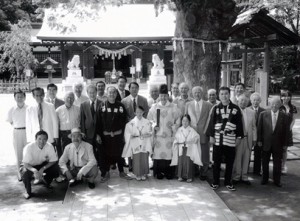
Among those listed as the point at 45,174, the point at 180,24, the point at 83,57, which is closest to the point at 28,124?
the point at 45,174

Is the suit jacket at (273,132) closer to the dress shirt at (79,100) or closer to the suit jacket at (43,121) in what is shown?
the dress shirt at (79,100)

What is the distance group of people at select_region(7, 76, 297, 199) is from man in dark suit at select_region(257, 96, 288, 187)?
0.02m

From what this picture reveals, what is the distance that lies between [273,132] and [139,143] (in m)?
2.46

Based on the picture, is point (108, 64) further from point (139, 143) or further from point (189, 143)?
point (189, 143)

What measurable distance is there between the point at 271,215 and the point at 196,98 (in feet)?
8.11

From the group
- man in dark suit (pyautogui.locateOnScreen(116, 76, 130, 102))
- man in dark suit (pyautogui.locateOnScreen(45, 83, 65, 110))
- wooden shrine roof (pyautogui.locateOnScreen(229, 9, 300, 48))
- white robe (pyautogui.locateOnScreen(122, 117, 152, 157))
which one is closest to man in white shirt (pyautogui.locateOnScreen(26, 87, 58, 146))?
man in dark suit (pyautogui.locateOnScreen(45, 83, 65, 110))

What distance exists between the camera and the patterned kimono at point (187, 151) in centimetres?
616

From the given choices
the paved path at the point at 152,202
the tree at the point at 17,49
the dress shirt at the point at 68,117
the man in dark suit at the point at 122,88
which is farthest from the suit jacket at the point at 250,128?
the tree at the point at 17,49

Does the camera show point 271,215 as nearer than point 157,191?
Yes

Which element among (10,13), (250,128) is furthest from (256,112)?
(10,13)

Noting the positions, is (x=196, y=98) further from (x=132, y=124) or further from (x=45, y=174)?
(x=45, y=174)

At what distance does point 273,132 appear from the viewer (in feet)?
19.4

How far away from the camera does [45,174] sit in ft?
19.4

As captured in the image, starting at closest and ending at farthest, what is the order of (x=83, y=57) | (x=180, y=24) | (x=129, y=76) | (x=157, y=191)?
(x=157, y=191), (x=180, y=24), (x=83, y=57), (x=129, y=76)
